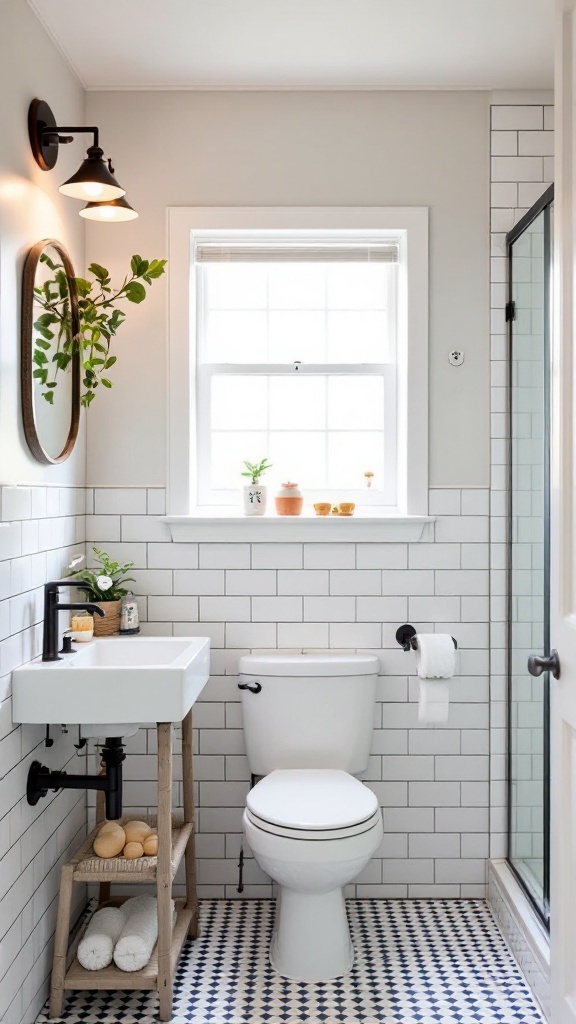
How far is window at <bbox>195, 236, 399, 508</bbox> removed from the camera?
9.93 feet

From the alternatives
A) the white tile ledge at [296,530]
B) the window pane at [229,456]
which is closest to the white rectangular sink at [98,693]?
the white tile ledge at [296,530]

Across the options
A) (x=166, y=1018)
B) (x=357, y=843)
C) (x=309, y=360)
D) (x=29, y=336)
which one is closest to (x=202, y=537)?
(x=309, y=360)

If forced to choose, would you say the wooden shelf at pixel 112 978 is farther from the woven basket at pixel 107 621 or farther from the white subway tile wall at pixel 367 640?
the woven basket at pixel 107 621

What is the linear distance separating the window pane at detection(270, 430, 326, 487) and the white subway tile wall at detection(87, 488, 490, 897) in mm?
300

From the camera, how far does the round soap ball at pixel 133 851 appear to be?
2.31m

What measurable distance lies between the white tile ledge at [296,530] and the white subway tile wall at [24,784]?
1.50 feet

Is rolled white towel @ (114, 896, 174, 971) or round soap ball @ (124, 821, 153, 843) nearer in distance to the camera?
rolled white towel @ (114, 896, 174, 971)

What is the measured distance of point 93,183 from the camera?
2.20 m

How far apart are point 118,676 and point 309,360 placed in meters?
1.42

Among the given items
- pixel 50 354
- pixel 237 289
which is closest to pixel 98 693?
pixel 50 354

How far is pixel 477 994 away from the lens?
92.5 inches

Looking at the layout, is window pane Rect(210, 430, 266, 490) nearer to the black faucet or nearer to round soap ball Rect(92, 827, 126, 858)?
the black faucet

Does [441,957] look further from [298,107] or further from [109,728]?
[298,107]

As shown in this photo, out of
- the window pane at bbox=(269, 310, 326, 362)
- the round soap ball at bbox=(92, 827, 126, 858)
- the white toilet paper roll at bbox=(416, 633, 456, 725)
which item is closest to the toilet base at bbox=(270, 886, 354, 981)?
the round soap ball at bbox=(92, 827, 126, 858)
